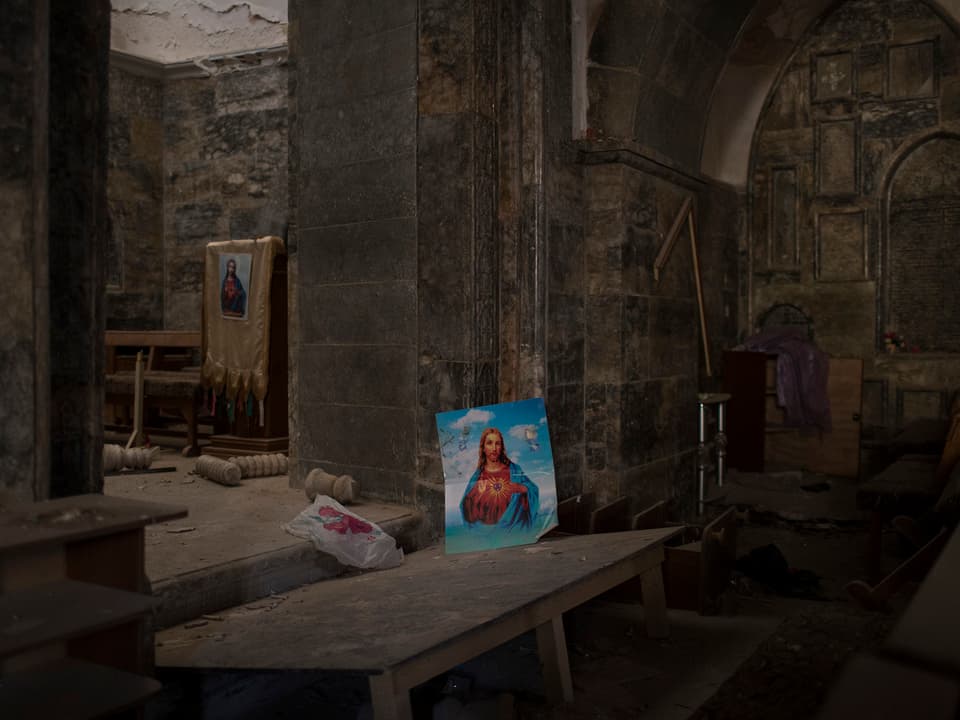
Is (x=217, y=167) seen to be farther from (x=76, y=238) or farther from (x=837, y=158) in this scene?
(x=76, y=238)

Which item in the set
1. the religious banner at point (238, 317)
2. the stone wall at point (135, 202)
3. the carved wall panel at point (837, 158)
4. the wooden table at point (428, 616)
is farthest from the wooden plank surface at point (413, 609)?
the stone wall at point (135, 202)

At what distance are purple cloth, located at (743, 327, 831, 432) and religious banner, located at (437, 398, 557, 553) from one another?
4180 mm

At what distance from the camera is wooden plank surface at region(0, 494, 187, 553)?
234cm

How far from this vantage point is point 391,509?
5.37 metres

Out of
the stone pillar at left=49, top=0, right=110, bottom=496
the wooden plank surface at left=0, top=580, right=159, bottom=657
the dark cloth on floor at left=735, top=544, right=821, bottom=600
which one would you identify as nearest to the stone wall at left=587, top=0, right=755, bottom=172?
the dark cloth on floor at left=735, top=544, right=821, bottom=600

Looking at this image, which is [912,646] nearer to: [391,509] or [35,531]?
[35,531]

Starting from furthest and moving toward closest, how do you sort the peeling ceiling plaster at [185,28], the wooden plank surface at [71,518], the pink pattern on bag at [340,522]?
1. the peeling ceiling plaster at [185,28]
2. the pink pattern on bag at [340,522]
3. the wooden plank surface at [71,518]

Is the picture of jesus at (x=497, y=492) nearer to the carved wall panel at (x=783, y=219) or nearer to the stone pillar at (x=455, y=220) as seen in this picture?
the stone pillar at (x=455, y=220)

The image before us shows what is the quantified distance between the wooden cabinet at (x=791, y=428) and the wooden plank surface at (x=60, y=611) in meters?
6.75

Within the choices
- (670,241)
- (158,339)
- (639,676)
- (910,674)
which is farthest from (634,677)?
(158,339)

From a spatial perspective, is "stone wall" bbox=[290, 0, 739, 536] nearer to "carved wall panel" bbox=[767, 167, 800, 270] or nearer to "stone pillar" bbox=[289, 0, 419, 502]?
"stone pillar" bbox=[289, 0, 419, 502]

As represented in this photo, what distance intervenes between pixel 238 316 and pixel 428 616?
3920 mm

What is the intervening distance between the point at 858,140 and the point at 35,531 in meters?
8.20

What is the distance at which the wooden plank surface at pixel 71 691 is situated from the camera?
86.4 inches
